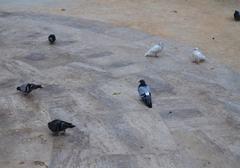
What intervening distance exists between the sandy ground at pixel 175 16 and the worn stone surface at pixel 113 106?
2.85ft

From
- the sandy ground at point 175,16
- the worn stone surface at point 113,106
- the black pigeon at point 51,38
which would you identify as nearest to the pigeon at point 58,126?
the worn stone surface at point 113,106

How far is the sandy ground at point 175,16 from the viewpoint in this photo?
15115 mm

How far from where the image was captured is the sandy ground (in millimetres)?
15115

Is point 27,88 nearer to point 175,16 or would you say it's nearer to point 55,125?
point 55,125

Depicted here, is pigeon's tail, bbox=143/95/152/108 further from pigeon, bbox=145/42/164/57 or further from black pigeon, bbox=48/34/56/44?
black pigeon, bbox=48/34/56/44

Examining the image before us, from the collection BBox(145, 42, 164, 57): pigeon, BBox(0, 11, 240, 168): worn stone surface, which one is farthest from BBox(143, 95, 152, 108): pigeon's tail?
BBox(145, 42, 164, 57): pigeon

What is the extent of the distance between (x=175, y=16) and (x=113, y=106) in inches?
348

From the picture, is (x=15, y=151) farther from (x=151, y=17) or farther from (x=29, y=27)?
(x=151, y=17)

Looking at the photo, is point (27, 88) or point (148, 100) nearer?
point (148, 100)

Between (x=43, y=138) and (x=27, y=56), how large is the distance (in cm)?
533

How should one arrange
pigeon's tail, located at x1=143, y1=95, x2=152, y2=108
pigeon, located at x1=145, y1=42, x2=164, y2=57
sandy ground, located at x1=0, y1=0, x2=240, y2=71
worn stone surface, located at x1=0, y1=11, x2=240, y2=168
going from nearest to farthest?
worn stone surface, located at x1=0, y1=11, x2=240, y2=168 → pigeon's tail, located at x1=143, y1=95, x2=152, y2=108 → pigeon, located at x1=145, y1=42, x2=164, y2=57 → sandy ground, located at x1=0, y1=0, x2=240, y2=71

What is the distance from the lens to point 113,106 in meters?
10.5

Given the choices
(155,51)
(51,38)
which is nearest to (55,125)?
(155,51)

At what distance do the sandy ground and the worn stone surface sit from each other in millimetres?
868
